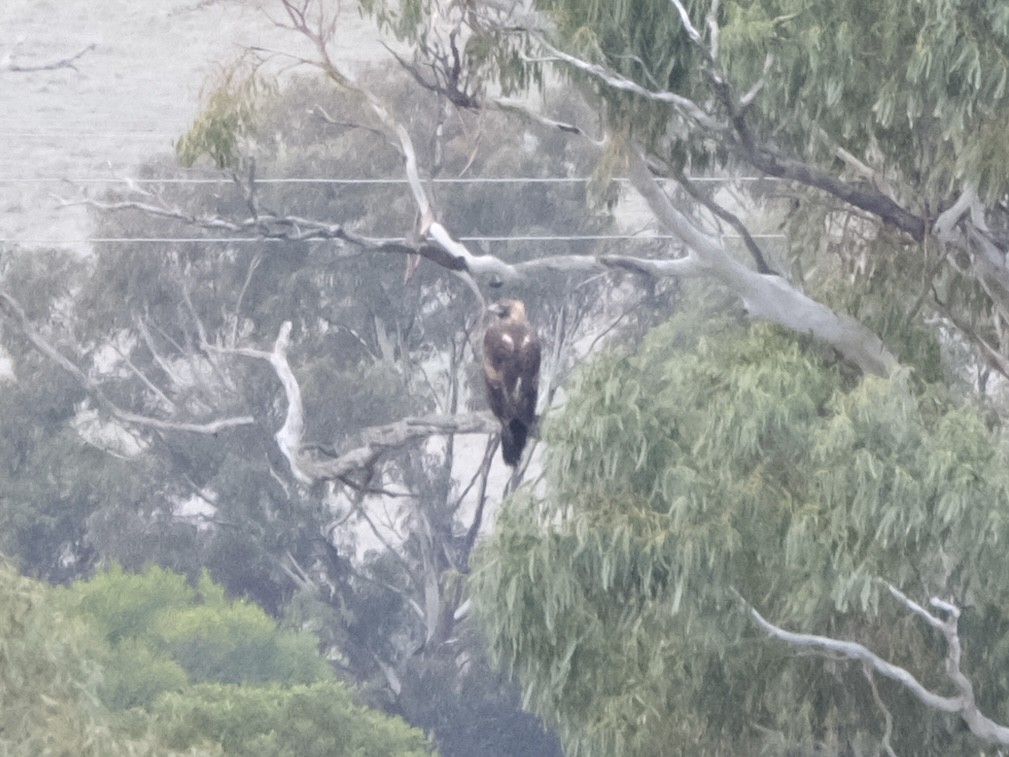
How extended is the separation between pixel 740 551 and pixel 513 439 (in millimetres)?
1051

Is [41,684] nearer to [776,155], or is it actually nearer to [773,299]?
[773,299]

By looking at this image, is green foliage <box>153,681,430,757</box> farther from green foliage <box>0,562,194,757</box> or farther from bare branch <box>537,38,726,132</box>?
bare branch <box>537,38,726,132</box>

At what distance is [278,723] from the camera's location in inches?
465

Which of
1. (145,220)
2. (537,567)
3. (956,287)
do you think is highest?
(956,287)

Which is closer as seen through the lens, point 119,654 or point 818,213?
point 818,213

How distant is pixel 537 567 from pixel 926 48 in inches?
69.1

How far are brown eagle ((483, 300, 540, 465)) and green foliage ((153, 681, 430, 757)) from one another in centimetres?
456

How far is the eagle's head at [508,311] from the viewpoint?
689 cm

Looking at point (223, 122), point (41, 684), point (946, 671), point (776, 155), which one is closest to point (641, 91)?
point (776, 155)

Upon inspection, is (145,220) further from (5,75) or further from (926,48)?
(926,48)

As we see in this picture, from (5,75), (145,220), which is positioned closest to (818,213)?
(145,220)

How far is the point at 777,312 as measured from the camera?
232 inches

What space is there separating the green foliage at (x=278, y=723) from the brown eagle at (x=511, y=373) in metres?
4.56

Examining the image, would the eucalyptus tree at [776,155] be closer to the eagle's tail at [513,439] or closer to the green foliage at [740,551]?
the green foliage at [740,551]
